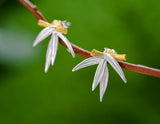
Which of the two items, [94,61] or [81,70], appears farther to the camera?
[81,70]

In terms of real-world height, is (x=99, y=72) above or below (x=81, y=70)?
below

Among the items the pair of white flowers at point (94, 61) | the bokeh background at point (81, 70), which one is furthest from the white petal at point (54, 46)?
the bokeh background at point (81, 70)

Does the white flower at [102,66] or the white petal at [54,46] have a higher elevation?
the white petal at [54,46]

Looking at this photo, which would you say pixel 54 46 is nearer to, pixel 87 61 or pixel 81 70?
pixel 87 61

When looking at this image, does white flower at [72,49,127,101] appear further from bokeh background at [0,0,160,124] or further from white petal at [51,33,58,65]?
bokeh background at [0,0,160,124]

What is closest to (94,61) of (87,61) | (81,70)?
(87,61)

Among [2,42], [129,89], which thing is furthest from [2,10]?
[129,89]

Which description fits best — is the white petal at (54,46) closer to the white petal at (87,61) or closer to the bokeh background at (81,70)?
the white petal at (87,61)

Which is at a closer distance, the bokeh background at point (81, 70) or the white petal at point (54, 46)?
the white petal at point (54, 46)
